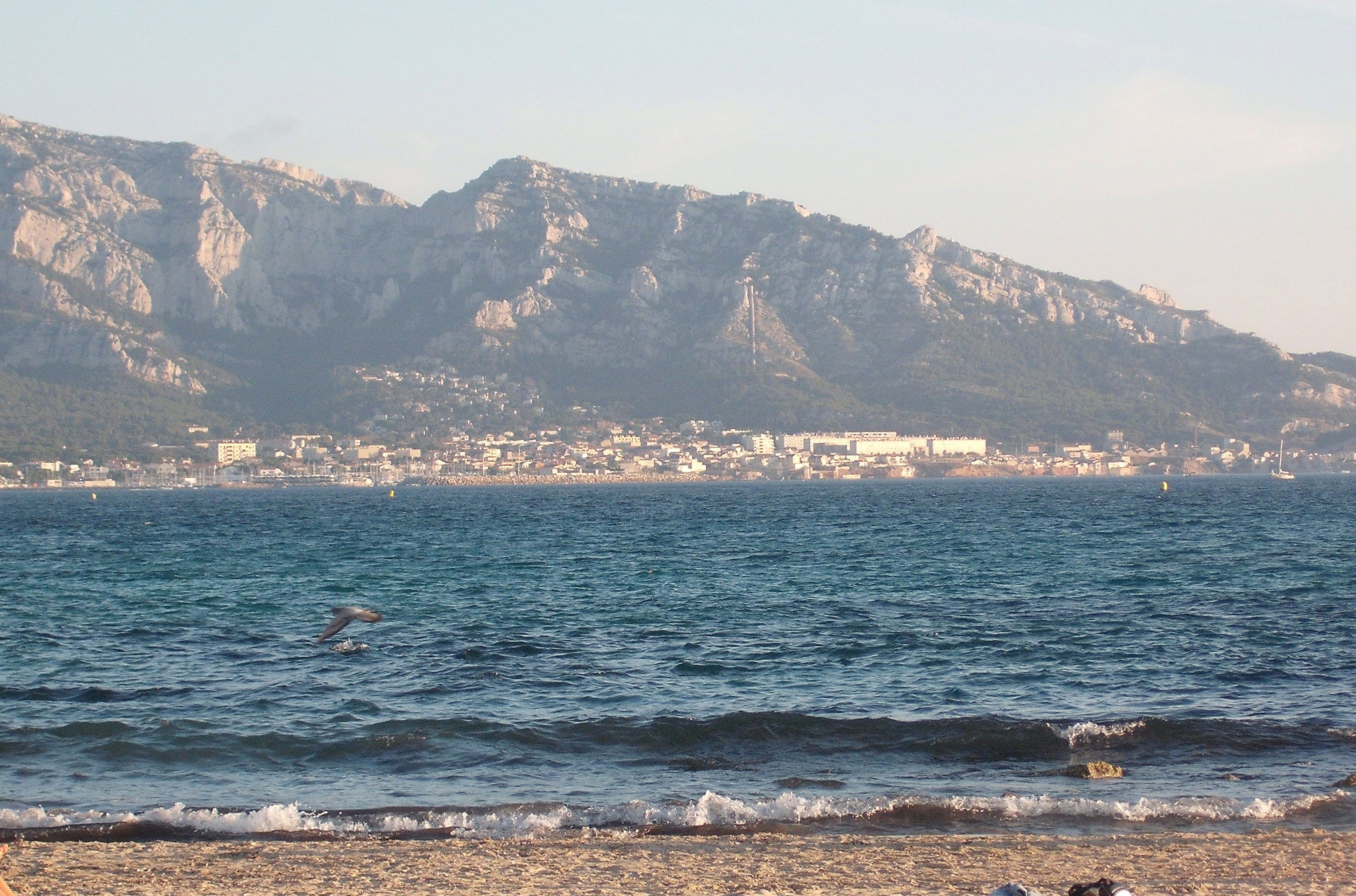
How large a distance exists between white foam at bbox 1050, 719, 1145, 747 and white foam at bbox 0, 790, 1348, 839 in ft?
10.5

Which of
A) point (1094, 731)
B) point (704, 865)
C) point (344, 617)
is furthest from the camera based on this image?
Result: point (344, 617)

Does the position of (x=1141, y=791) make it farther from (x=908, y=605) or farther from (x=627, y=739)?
(x=908, y=605)

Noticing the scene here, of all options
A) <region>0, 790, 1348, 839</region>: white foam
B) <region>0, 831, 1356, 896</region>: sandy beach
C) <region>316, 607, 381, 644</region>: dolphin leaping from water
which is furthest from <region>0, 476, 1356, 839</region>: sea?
<region>316, 607, 381, 644</region>: dolphin leaping from water

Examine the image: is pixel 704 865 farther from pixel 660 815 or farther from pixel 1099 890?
pixel 1099 890

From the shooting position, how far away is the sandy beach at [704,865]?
39.7 feet

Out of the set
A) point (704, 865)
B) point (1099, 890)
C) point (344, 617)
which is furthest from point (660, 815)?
point (344, 617)

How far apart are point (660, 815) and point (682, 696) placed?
740cm

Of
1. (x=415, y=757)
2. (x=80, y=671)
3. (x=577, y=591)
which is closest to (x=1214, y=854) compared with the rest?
(x=415, y=757)

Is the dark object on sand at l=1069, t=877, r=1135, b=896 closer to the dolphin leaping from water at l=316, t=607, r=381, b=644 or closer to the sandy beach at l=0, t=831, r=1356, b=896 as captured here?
the sandy beach at l=0, t=831, r=1356, b=896

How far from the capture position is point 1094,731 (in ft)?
62.6

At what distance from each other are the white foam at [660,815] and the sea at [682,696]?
0.15 ft

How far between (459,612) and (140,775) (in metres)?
18.5

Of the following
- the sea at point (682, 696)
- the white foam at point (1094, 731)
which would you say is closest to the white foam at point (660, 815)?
the sea at point (682, 696)

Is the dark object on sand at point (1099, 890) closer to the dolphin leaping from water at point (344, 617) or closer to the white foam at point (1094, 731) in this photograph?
the white foam at point (1094, 731)
